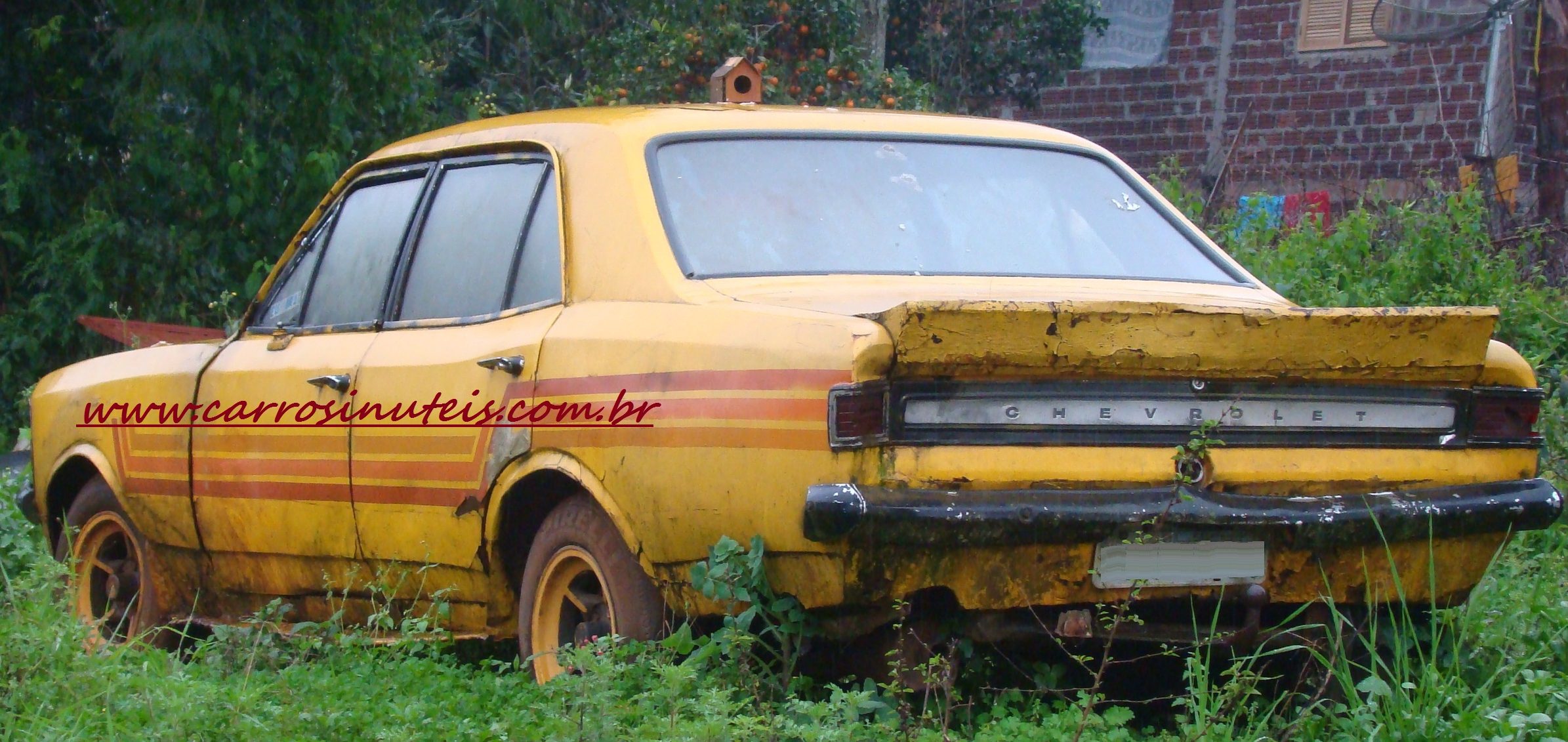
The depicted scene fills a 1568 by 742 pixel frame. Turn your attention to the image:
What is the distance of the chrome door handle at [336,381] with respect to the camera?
4.85 meters

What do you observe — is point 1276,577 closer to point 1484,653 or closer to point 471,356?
point 1484,653

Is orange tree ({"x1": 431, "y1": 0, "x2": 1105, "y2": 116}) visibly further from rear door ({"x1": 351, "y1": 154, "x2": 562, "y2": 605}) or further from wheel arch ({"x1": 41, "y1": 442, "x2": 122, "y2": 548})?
rear door ({"x1": 351, "y1": 154, "x2": 562, "y2": 605})

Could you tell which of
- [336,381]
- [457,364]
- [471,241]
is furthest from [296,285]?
[457,364]

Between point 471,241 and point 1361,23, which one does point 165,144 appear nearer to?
point 471,241

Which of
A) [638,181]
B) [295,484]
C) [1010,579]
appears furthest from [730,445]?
[295,484]

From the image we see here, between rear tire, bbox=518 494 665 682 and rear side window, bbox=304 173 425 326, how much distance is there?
1125mm

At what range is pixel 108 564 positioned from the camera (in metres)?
6.03

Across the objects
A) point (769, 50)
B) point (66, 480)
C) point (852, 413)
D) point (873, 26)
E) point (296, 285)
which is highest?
point (873, 26)

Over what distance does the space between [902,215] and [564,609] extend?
1.26 metres

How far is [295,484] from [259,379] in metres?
0.39

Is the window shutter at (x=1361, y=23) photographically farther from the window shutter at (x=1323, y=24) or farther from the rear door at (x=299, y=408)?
the rear door at (x=299, y=408)

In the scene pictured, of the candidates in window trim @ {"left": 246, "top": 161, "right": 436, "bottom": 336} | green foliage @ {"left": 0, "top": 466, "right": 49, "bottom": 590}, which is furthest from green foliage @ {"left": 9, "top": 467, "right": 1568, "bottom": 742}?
green foliage @ {"left": 0, "top": 466, "right": 49, "bottom": 590}

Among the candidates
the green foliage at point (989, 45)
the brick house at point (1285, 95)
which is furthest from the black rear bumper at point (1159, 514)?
the green foliage at point (989, 45)

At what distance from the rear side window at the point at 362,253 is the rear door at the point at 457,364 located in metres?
0.14
